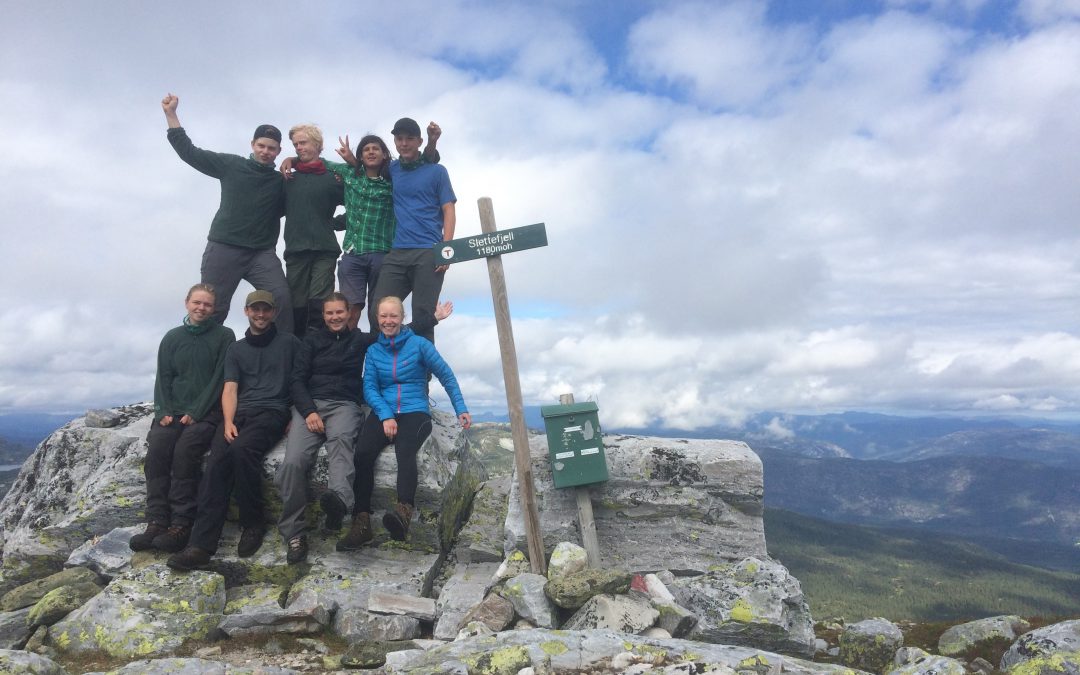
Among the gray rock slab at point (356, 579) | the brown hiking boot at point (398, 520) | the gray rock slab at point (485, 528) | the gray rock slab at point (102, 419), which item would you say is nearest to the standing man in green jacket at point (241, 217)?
the brown hiking boot at point (398, 520)

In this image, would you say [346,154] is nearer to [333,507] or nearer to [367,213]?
[367,213]

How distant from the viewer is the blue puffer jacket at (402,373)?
10047mm

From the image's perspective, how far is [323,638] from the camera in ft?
27.8

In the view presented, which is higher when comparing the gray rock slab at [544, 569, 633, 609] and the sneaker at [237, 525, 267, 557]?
the sneaker at [237, 525, 267, 557]

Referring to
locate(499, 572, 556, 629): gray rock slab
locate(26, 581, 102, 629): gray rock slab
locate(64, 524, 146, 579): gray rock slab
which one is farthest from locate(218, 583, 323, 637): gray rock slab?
locate(499, 572, 556, 629): gray rock slab

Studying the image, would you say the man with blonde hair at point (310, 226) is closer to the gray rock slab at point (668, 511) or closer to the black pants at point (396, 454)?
the black pants at point (396, 454)

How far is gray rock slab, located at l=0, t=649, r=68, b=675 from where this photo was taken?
5.99 metres

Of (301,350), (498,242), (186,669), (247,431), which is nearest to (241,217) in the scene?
(301,350)

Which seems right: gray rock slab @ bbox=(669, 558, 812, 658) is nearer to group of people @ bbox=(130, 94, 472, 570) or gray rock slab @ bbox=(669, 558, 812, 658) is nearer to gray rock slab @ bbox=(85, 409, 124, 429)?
group of people @ bbox=(130, 94, 472, 570)

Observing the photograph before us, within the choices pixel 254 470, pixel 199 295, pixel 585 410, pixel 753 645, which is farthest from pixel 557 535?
pixel 199 295

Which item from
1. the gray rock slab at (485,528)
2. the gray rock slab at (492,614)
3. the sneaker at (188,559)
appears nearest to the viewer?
the gray rock slab at (492,614)

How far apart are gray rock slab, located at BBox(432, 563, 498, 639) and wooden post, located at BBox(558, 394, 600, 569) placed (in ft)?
5.56

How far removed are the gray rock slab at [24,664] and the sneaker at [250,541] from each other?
323 cm

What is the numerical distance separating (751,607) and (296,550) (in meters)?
6.99
